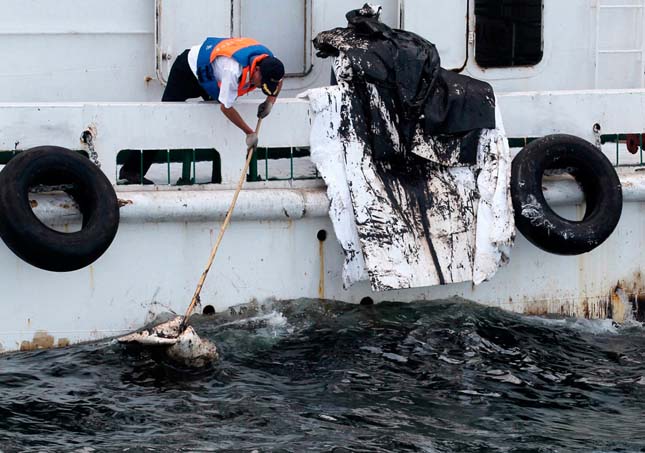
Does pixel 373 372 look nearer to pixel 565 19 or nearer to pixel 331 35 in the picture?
pixel 331 35

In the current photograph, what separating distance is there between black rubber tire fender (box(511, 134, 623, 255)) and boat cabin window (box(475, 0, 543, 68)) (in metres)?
1.12

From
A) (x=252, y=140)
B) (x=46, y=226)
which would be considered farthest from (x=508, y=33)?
(x=46, y=226)

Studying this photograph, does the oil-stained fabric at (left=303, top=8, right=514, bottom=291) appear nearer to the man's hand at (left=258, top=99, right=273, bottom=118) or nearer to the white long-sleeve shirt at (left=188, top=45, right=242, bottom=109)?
the man's hand at (left=258, top=99, right=273, bottom=118)

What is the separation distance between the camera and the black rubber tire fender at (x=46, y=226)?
7711 millimetres

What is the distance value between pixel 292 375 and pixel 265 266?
0.93 m

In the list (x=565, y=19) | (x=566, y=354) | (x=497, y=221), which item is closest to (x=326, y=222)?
(x=497, y=221)

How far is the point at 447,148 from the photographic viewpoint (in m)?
8.62

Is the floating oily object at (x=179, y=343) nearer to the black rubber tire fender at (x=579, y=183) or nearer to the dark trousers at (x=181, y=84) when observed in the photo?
the dark trousers at (x=181, y=84)

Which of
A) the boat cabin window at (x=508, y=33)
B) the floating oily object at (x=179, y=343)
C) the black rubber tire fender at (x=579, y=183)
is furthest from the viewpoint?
the boat cabin window at (x=508, y=33)

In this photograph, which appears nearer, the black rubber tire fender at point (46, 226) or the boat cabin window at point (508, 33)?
the black rubber tire fender at point (46, 226)

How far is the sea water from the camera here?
6.97m

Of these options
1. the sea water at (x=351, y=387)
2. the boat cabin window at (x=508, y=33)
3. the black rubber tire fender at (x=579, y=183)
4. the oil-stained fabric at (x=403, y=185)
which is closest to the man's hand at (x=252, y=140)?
the oil-stained fabric at (x=403, y=185)

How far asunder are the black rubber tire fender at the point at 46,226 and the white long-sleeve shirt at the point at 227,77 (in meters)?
0.89

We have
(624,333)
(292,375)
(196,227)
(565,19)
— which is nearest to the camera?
(292,375)
